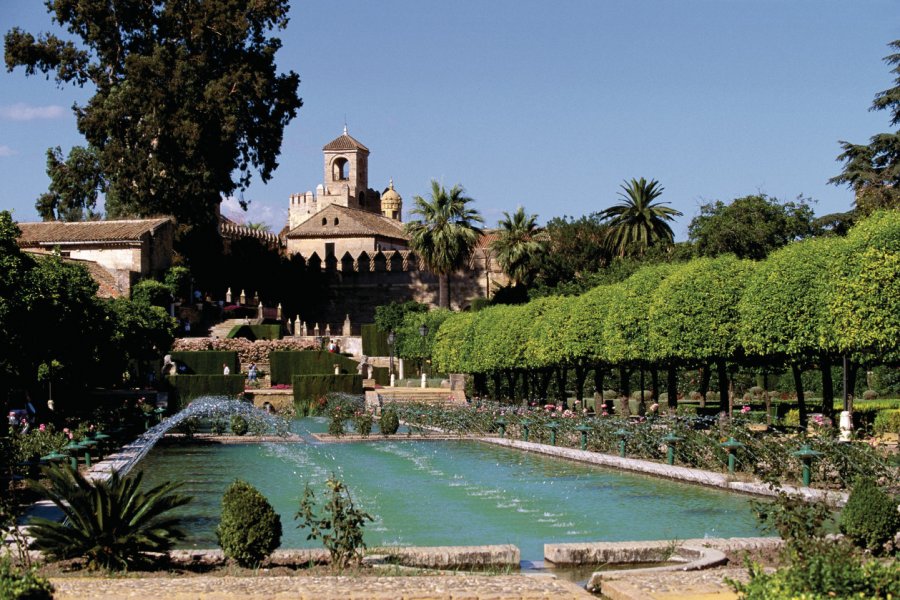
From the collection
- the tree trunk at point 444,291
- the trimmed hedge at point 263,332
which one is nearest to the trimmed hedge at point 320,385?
the trimmed hedge at point 263,332

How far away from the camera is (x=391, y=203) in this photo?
127000 mm

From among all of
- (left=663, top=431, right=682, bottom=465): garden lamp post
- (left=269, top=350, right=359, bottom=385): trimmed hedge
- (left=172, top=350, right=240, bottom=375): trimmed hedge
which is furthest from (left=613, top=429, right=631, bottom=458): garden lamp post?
(left=172, top=350, right=240, bottom=375): trimmed hedge

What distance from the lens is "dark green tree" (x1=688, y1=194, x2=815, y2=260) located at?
50156 millimetres

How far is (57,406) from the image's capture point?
32188 millimetres

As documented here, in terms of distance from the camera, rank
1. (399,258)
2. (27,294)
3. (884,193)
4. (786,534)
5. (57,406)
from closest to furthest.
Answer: (786,534)
(27,294)
(57,406)
(884,193)
(399,258)

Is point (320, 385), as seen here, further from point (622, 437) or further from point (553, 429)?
point (622, 437)

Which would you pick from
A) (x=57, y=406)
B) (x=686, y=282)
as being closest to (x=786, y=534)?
(x=686, y=282)

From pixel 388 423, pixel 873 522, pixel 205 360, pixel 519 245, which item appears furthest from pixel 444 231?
pixel 873 522

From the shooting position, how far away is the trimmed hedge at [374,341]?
6191cm

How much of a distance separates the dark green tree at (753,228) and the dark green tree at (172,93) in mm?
21972

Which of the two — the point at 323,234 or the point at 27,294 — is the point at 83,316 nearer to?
the point at 27,294

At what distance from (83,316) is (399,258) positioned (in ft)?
159

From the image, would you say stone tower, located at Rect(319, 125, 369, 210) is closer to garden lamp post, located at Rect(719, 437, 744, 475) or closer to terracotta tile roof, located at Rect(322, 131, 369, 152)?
terracotta tile roof, located at Rect(322, 131, 369, 152)

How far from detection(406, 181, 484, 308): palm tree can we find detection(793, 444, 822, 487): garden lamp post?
49.5 metres
